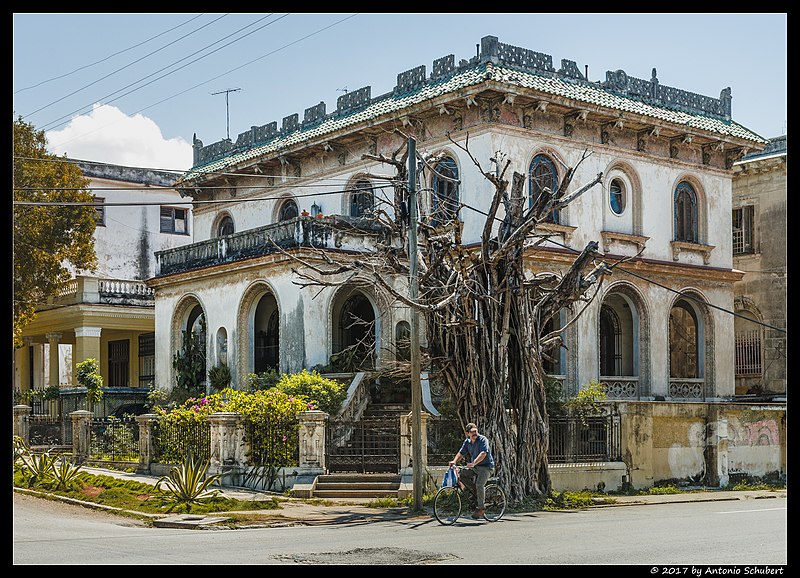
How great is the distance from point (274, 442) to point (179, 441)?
2.93 meters

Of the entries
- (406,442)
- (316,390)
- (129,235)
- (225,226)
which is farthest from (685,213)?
(129,235)

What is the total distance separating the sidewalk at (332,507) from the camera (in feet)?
58.9

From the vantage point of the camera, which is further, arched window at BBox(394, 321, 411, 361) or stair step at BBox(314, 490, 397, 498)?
arched window at BBox(394, 321, 411, 361)

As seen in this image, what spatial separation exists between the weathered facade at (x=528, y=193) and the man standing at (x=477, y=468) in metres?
9.01

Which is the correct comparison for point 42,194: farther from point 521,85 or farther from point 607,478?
point 607,478

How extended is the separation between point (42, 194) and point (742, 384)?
71.3ft

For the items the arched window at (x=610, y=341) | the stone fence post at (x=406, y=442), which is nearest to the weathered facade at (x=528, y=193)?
the arched window at (x=610, y=341)

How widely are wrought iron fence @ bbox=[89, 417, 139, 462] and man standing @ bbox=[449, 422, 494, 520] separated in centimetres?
1142

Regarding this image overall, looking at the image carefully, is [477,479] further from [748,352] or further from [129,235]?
[129,235]

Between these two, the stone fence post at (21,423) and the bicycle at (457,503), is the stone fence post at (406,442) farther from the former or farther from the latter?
the stone fence post at (21,423)

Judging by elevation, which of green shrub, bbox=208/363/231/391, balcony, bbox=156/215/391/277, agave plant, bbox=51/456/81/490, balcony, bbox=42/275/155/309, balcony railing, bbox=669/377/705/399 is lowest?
agave plant, bbox=51/456/81/490

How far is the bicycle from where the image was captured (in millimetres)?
17453

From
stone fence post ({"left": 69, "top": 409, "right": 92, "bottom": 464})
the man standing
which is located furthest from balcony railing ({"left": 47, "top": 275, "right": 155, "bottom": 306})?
the man standing

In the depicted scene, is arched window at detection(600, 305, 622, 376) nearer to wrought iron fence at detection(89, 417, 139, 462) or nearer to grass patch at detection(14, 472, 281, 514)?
wrought iron fence at detection(89, 417, 139, 462)
